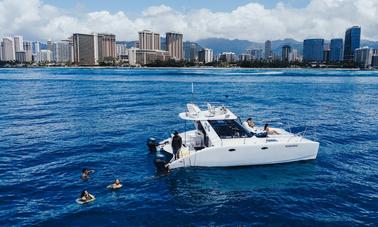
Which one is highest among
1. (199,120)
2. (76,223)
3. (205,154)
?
(199,120)

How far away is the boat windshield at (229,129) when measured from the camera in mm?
22261

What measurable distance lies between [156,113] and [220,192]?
27.3m

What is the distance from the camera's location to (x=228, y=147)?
2028cm

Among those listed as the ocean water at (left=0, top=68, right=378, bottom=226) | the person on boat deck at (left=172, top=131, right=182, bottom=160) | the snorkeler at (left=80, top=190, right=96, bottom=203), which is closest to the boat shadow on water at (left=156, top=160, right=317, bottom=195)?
the ocean water at (left=0, top=68, right=378, bottom=226)

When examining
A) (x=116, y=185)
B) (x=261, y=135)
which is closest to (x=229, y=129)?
(x=261, y=135)

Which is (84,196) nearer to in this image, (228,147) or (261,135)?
(228,147)

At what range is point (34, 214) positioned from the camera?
1566cm

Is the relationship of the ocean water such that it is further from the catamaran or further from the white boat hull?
the catamaran

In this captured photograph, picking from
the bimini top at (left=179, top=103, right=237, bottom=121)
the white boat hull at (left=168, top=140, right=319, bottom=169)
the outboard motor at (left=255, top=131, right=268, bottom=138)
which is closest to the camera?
the white boat hull at (left=168, top=140, right=319, bottom=169)

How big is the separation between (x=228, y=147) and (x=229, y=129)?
2804mm

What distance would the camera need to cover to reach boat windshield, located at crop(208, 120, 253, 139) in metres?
22.3

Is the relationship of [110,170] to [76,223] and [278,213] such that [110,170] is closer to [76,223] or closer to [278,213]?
[76,223]

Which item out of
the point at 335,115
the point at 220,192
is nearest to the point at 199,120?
the point at 220,192

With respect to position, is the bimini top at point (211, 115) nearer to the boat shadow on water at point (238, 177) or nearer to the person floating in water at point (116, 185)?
the boat shadow on water at point (238, 177)
